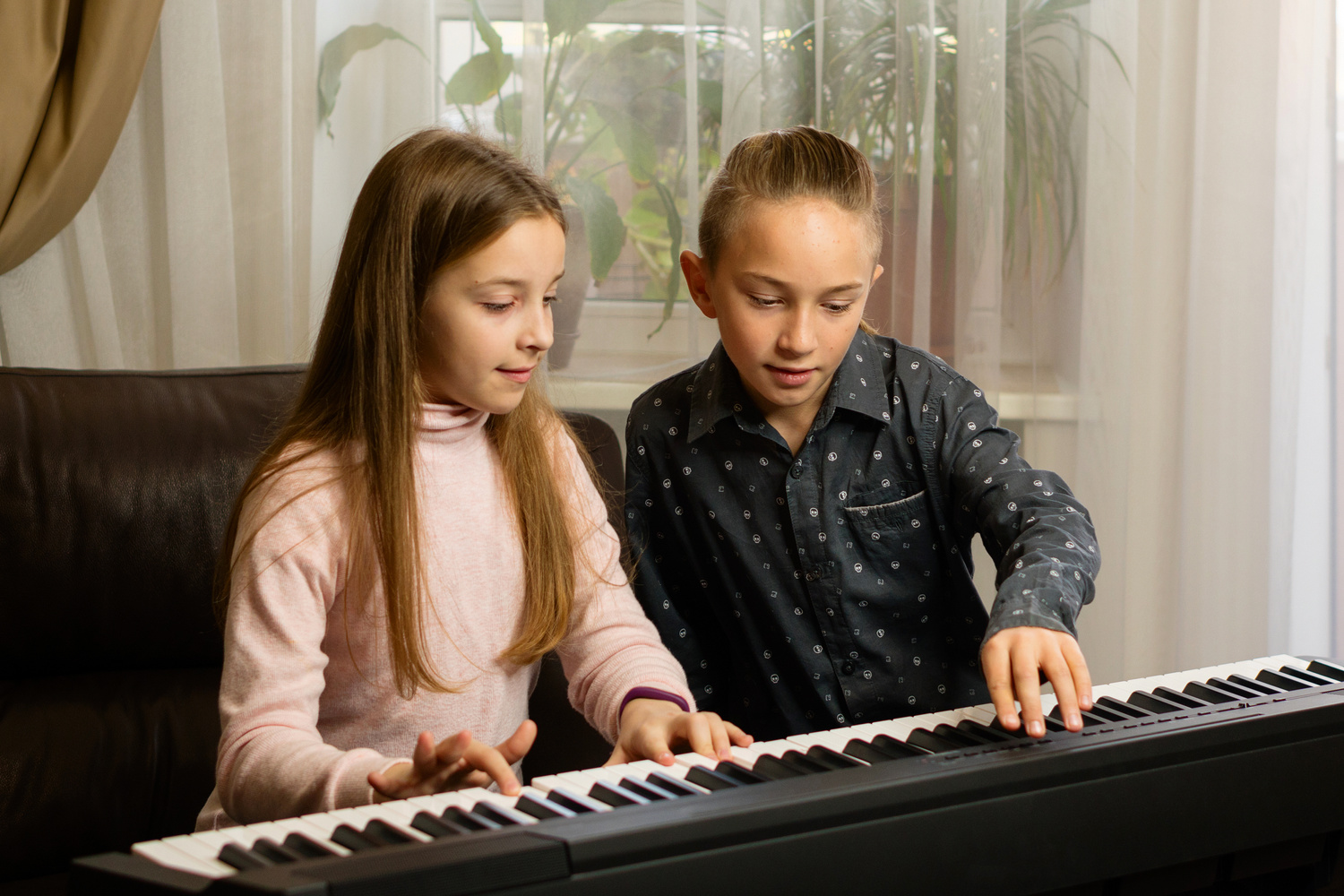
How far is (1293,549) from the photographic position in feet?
6.51

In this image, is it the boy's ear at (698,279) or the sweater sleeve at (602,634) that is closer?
the sweater sleeve at (602,634)

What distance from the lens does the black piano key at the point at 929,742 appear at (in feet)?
2.61

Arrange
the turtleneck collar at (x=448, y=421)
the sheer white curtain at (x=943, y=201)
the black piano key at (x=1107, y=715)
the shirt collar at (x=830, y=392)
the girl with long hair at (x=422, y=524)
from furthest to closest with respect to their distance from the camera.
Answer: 1. the sheer white curtain at (x=943, y=201)
2. the shirt collar at (x=830, y=392)
3. the turtleneck collar at (x=448, y=421)
4. the girl with long hair at (x=422, y=524)
5. the black piano key at (x=1107, y=715)

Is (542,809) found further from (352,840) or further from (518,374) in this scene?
(518,374)

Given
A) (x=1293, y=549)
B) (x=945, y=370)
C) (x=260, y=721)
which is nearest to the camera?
(x=260, y=721)

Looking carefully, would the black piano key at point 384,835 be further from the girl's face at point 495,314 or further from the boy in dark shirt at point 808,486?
the boy in dark shirt at point 808,486

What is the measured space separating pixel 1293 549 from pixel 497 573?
149cm

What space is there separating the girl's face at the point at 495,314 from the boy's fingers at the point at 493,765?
40 centimetres

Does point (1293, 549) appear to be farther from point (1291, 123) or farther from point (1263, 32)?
point (1263, 32)

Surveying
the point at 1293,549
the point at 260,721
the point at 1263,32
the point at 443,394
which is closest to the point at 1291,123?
the point at 1263,32

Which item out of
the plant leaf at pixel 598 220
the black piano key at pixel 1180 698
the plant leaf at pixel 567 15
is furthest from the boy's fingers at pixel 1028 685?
the plant leaf at pixel 567 15

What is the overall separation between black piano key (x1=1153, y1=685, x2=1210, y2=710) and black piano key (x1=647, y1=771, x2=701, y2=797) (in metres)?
0.39

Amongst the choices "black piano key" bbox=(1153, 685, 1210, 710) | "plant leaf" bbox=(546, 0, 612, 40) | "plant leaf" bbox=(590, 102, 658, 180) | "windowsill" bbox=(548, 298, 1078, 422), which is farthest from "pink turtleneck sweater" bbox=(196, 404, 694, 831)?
"plant leaf" bbox=(546, 0, 612, 40)

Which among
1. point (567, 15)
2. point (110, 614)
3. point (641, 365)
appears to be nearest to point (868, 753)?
point (110, 614)
